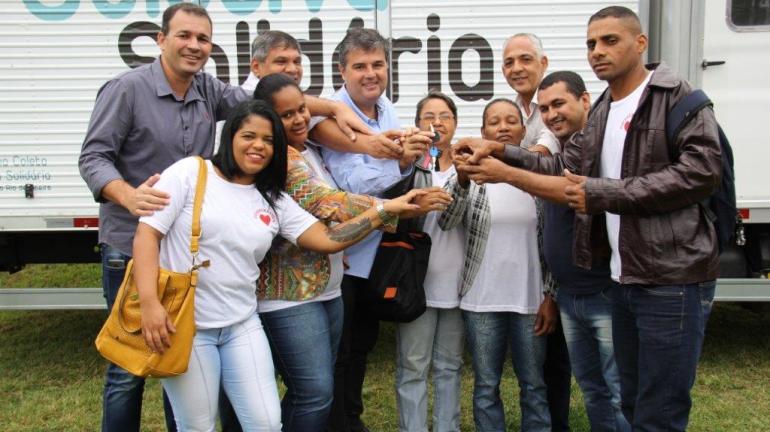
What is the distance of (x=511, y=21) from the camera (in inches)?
183

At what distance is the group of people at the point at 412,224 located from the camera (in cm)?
245

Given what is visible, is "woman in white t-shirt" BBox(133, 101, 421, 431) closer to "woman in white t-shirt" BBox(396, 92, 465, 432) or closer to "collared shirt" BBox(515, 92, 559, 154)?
"woman in white t-shirt" BBox(396, 92, 465, 432)

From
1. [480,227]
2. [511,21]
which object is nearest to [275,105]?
[480,227]

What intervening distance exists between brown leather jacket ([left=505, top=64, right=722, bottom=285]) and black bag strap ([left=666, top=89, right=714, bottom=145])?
17 mm

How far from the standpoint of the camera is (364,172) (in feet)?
10.1

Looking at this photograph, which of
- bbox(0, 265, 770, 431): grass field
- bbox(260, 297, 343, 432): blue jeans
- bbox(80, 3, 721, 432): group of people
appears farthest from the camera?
bbox(0, 265, 770, 431): grass field

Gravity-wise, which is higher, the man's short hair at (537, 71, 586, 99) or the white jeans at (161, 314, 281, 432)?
the man's short hair at (537, 71, 586, 99)

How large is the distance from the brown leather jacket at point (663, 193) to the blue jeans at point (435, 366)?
1.07m

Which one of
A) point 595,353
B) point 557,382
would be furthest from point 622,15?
point 557,382

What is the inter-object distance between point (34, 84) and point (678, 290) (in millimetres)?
4171

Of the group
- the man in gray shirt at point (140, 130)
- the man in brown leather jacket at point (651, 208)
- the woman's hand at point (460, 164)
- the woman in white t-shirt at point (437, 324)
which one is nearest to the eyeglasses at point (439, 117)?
the woman in white t-shirt at point (437, 324)

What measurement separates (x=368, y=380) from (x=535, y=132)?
86.9 inches

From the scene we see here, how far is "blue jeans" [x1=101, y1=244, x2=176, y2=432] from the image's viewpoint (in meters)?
2.95

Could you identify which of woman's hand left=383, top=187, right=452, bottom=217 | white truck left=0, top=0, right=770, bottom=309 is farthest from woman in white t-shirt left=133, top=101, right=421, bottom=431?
white truck left=0, top=0, right=770, bottom=309
